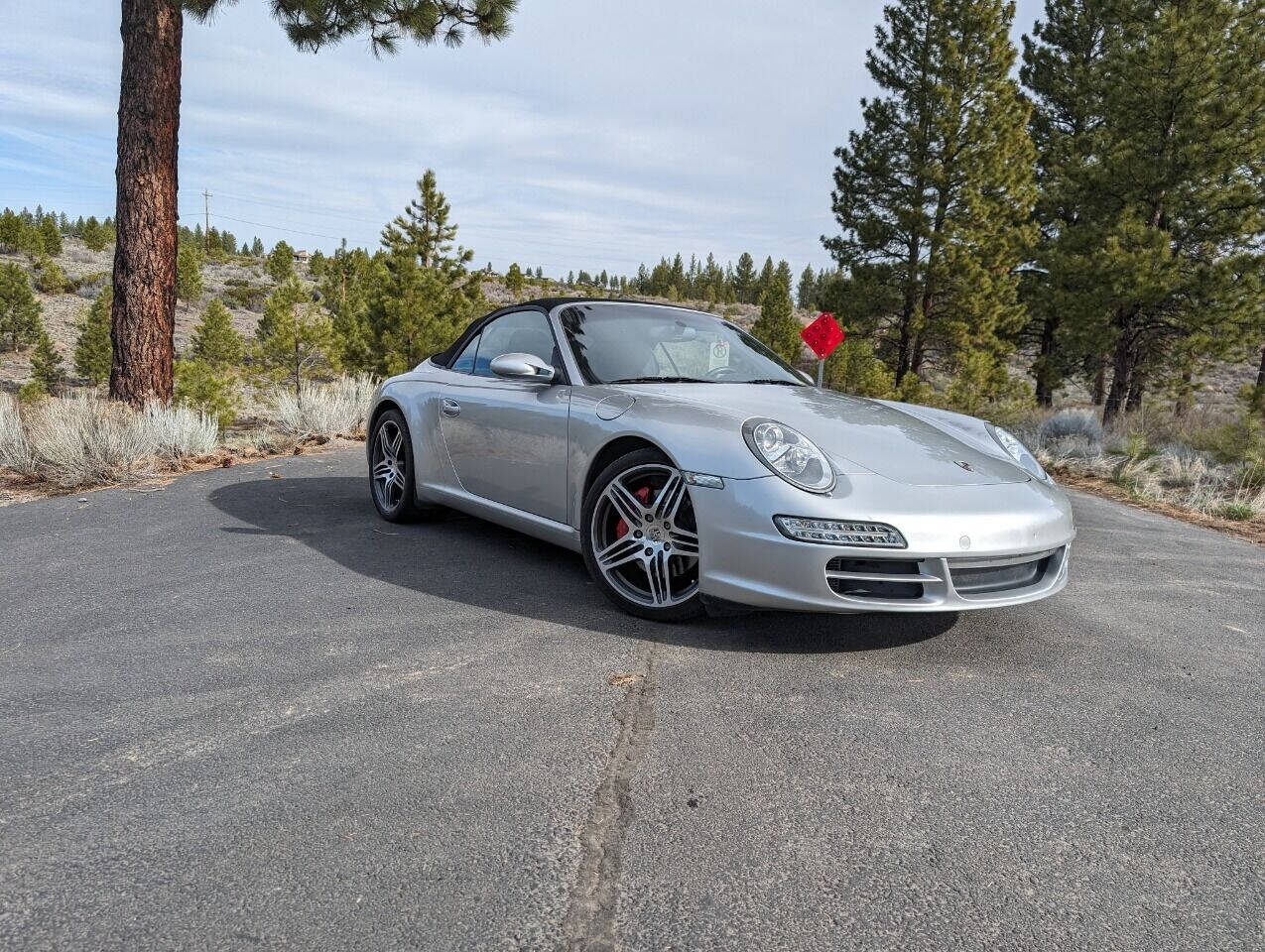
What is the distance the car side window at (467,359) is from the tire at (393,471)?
1.60 ft

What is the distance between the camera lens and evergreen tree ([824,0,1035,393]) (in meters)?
24.9

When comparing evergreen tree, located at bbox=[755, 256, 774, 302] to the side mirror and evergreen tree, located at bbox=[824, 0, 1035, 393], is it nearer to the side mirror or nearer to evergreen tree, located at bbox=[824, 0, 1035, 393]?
evergreen tree, located at bbox=[824, 0, 1035, 393]

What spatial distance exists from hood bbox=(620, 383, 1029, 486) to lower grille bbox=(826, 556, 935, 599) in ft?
1.16

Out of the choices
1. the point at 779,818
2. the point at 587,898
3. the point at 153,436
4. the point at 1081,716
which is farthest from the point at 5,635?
the point at 153,436

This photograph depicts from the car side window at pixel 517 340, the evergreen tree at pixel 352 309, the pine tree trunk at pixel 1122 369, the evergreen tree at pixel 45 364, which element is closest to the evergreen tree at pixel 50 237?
the evergreen tree at pixel 352 309

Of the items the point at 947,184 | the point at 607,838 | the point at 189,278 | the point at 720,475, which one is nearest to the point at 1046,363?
the point at 947,184

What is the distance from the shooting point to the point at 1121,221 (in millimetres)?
18781

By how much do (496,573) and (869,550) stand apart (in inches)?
77.2

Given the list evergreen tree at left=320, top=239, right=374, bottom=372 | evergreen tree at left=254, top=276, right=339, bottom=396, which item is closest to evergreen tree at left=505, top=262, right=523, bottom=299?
evergreen tree at left=320, top=239, right=374, bottom=372

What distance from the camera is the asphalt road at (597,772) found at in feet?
5.45

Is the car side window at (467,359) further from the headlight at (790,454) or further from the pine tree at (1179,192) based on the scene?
the pine tree at (1179,192)

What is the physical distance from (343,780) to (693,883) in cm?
94

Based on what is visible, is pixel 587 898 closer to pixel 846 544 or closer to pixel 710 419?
pixel 846 544

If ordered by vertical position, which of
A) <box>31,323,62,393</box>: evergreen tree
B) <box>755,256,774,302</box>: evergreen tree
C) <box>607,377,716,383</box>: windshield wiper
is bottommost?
<box>31,323,62,393</box>: evergreen tree
